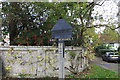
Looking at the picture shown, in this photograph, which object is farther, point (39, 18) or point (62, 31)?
point (39, 18)

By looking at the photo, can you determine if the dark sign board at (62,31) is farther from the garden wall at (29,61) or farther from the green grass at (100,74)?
the green grass at (100,74)

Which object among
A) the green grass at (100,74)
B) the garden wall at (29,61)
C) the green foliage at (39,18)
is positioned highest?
the green foliage at (39,18)

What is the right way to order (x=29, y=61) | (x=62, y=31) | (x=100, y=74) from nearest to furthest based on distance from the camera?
(x=62, y=31) < (x=29, y=61) < (x=100, y=74)

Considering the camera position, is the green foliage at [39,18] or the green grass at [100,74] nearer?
the green grass at [100,74]

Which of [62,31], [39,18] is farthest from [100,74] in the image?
[39,18]

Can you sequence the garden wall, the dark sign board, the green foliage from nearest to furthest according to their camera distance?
the dark sign board → the garden wall → the green foliage

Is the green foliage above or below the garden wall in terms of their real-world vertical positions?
above

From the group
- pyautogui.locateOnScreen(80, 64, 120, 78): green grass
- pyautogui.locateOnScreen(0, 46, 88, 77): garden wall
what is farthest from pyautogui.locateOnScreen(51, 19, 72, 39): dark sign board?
pyautogui.locateOnScreen(80, 64, 120, 78): green grass

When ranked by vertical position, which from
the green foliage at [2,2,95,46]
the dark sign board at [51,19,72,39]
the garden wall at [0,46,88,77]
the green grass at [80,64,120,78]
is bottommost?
the green grass at [80,64,120,78]

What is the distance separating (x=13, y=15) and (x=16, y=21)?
46 centimetres

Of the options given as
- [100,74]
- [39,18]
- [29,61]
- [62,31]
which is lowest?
[100,74]

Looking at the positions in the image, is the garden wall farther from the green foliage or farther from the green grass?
the green grass

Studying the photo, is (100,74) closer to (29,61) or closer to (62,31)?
(29,61)

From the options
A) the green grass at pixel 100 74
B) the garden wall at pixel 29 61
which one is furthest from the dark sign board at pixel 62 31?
the green grass at pixel 100 74
